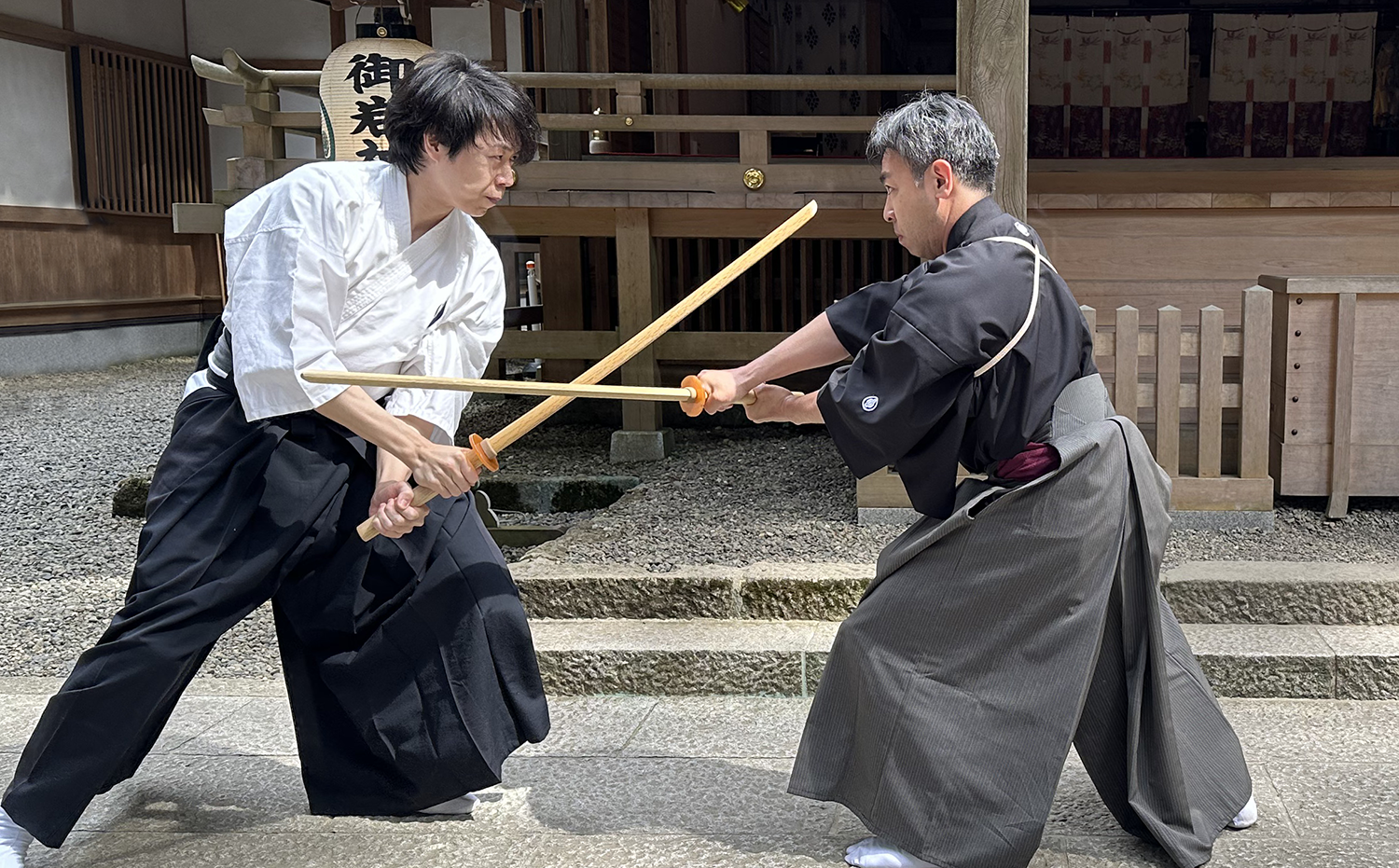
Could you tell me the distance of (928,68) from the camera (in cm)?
1216

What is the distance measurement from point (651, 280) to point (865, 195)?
149 cm

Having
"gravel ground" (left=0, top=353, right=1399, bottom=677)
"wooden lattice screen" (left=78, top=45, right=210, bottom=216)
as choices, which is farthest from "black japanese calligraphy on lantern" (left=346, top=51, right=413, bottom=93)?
"wooden lattice screen" (left=78, top=45, right=210, bottom=216)

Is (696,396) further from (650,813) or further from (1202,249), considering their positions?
(1202,249)

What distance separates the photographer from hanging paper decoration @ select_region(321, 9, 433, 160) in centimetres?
585

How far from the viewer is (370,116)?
19.3 feet

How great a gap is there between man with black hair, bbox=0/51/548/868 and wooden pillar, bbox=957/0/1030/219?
278cm

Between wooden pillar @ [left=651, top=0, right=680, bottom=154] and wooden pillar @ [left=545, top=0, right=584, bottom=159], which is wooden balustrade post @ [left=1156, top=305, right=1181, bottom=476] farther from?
wooden pillar @ [left=651, top=0, right=680, bottom=154]

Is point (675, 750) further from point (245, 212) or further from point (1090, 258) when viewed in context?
point (1090, 258)

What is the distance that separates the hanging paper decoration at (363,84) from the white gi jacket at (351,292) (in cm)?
325

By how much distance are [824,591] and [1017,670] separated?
174cm

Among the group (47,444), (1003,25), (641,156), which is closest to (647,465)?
(641,156)

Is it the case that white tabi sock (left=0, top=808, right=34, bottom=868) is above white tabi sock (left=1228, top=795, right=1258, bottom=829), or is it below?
above

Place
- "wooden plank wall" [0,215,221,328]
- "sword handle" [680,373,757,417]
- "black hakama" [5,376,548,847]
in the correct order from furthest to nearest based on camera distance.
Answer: "wooden plank wall" [0,215,221,328] → "sword handle" [680,373,757,417] → "black hakama" [5,376,548,847]

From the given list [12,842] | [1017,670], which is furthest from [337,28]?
[1017,670]
